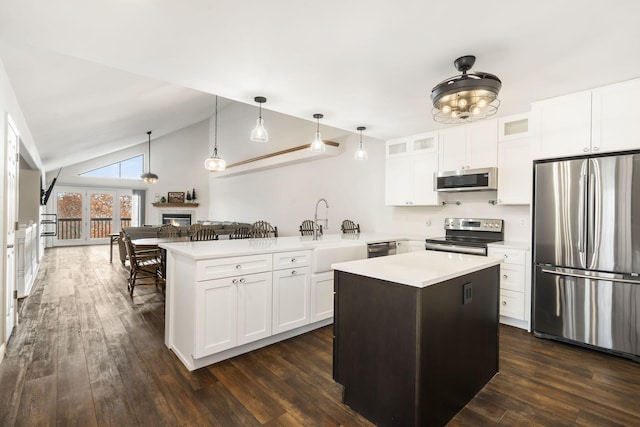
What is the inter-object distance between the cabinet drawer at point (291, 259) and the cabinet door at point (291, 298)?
0.05m

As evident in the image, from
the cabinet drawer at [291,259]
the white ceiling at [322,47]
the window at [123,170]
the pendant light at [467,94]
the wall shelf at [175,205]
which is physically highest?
the window at [123,170]

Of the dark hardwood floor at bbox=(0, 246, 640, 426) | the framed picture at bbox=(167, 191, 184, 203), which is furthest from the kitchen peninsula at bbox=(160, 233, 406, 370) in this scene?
the framed picture at bbox=(167, 191, 184, 203)

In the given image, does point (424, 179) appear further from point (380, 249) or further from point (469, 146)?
point (380, 249)

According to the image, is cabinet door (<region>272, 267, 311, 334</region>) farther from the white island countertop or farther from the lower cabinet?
the white island countertop

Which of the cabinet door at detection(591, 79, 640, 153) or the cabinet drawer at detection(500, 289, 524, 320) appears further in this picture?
the cabinet drawer at detection(500, 289, 524, 320)

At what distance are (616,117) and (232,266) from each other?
139 inches

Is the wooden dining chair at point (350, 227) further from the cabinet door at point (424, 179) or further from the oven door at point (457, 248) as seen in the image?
the oven door at point (457, 248)

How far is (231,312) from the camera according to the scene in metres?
2.49

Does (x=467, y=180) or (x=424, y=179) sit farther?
(x=424, y=179)

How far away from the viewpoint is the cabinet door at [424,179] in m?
4.30

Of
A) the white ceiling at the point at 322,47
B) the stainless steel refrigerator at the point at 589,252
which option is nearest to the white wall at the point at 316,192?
the stainless steel refrigerator at the point at 589,252

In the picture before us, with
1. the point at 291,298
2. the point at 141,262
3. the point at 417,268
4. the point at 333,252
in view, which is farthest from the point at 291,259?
the point at 141,262

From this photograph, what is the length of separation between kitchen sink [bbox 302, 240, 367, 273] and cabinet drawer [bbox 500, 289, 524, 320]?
158 cm

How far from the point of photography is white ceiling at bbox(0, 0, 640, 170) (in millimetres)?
1759
